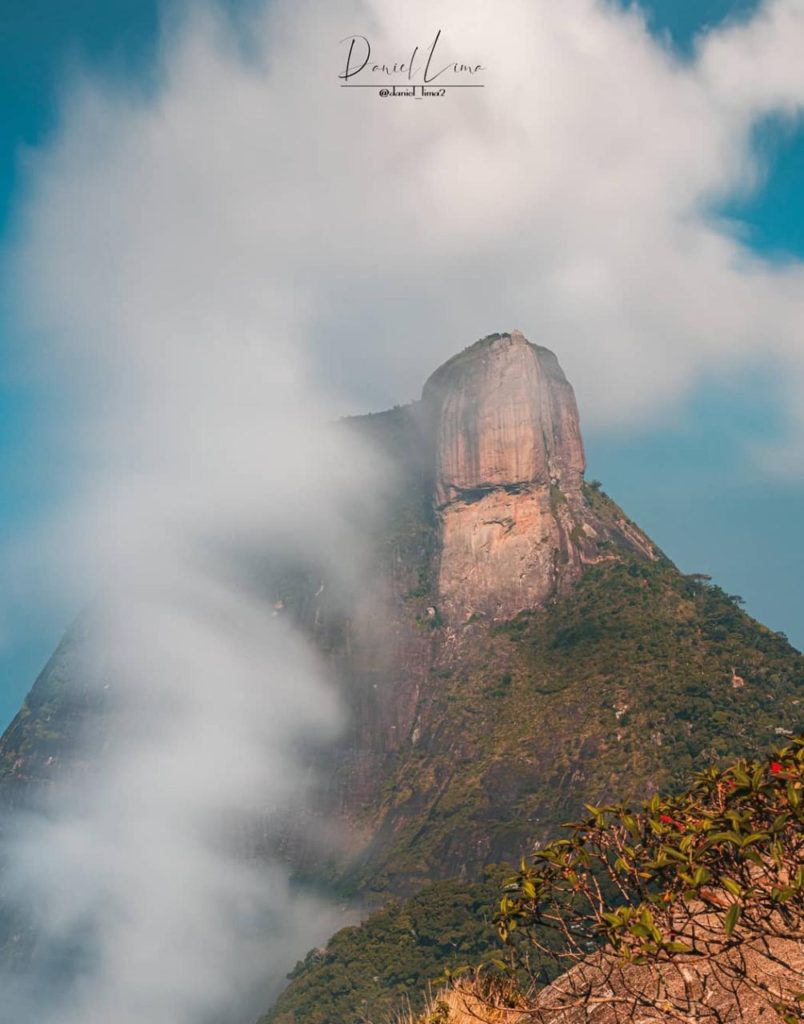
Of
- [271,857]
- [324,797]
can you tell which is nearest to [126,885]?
[271,857]

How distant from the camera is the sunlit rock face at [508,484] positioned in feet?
431

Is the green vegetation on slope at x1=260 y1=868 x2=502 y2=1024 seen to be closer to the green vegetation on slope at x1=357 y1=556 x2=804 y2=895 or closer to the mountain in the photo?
the mountain

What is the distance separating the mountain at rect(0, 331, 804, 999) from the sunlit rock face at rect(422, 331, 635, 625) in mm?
307

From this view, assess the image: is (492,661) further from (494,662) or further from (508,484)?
(508,484)

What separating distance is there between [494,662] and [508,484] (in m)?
26.5

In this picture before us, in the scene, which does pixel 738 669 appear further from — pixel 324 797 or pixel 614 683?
pixel 324 797

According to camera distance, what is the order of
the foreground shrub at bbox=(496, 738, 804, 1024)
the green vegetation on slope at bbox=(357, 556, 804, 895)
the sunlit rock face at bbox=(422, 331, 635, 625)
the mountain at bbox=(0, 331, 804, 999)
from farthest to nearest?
the sunlit rock face at bbox=(422, 331, 635, 625)
the mountain at bbox=(0, 331, 804, 999)
the green vegetation on slope at bbox=(357, 556, 804, 895)
the foreground shrub at bbox=(496, 738, 804, 1024)

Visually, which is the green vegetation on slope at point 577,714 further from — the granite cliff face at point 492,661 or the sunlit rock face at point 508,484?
the sunlit rock face at point 508,484

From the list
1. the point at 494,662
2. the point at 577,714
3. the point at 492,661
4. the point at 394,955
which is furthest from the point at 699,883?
the point at 492,661

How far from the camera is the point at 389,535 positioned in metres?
159

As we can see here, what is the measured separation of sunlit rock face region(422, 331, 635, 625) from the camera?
5172 inches

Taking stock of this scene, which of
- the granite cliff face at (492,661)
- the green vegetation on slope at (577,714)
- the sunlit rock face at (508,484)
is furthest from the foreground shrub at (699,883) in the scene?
the sunlit rock face at (508,484)

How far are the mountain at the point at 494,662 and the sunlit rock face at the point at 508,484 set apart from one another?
0.31 meters

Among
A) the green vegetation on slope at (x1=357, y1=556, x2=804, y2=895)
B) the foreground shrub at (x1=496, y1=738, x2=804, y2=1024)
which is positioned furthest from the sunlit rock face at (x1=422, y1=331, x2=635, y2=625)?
the foreground shrub at (x1=496, y1=738, x2=804, y2=1024)
